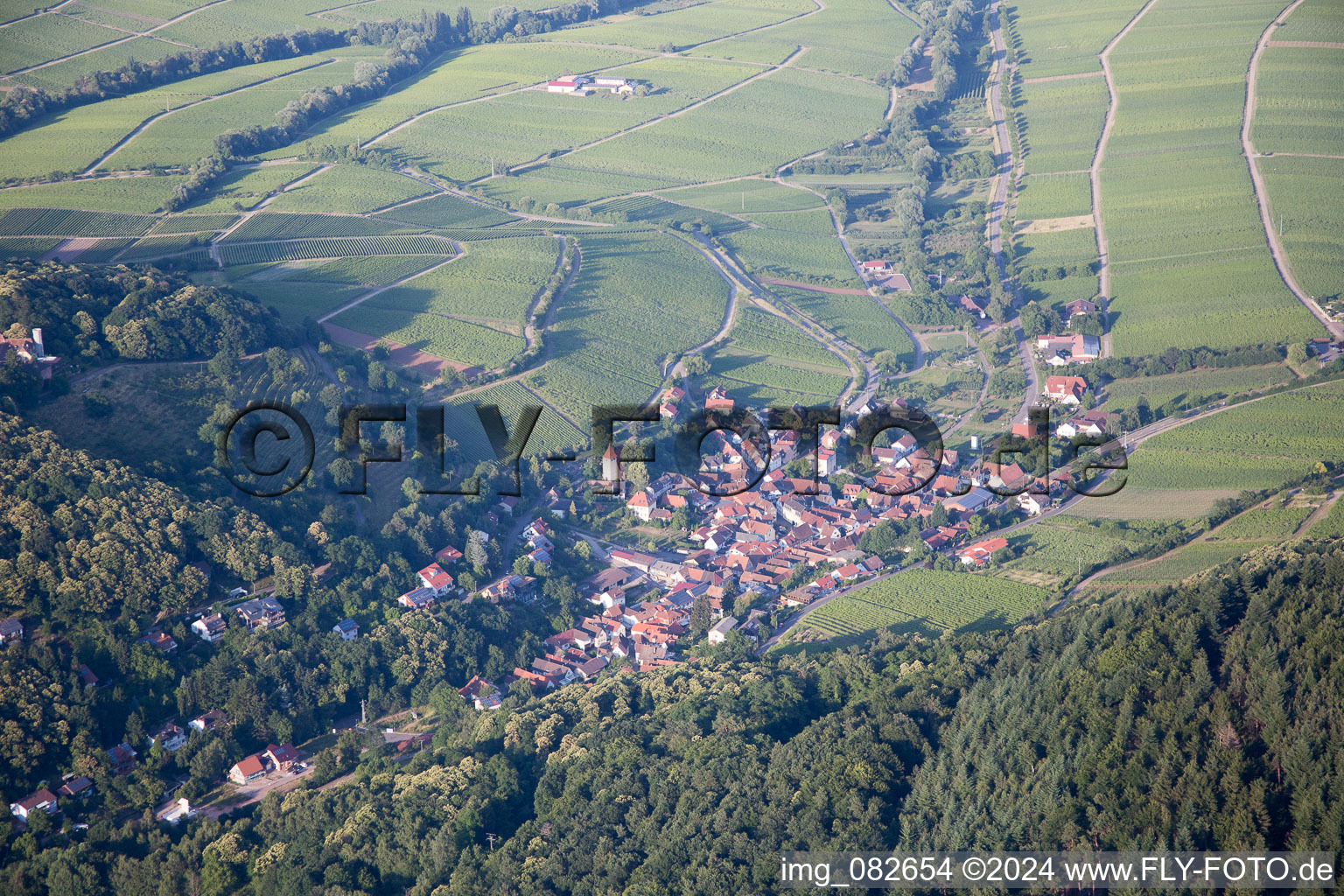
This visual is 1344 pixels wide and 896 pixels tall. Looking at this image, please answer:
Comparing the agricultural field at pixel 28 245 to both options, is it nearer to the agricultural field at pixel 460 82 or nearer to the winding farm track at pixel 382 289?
the winding farm track at pixel 382 289

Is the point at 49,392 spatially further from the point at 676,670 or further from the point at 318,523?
the point at 676,670

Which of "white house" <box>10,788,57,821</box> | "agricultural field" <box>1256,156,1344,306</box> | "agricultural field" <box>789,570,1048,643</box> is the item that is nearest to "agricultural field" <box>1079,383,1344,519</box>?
"agricultural field" <box>789,570,1048,643</box>

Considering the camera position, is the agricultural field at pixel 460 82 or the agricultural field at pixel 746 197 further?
the agricultural field at pixel 460 82

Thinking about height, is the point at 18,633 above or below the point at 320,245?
below

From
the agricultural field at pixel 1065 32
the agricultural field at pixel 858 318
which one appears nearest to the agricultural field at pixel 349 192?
the agricultural field at pixel 858 318

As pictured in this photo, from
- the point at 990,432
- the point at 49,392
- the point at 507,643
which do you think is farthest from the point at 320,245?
the point at 990,432

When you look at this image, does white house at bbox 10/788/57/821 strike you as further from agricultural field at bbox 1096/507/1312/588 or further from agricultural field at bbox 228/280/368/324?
agricultural field at bbox 1096/507/1312/588
